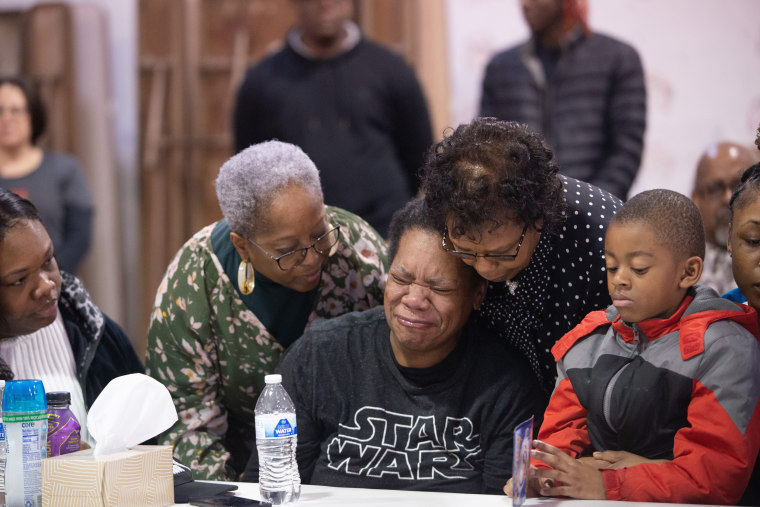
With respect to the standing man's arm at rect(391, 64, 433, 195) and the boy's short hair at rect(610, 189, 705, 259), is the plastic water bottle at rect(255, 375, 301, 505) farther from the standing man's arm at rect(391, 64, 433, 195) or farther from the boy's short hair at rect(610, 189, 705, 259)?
the standing man's arm at rect(391, 64, 433, 195)

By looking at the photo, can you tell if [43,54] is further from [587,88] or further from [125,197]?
[587,88]

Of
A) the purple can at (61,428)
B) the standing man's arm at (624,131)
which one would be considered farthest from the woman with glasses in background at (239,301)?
the standing man's arm at (624,131)

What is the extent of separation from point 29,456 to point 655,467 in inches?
54.9

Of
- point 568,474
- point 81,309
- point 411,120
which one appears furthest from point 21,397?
point 411,120

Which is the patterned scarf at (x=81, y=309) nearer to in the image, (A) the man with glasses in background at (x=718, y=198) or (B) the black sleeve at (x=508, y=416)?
(B) the black sleeve at (x=508, y=416)

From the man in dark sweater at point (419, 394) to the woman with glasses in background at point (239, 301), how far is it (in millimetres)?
298

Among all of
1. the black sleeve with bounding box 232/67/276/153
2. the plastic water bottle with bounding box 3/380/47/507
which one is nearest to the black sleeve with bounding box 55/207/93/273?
the black sleeve with bounding box 232/67/276/153

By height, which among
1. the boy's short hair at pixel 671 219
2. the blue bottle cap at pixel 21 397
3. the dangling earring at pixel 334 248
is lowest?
the blue bottle cap at pixel 21 397

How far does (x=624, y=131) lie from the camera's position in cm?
406

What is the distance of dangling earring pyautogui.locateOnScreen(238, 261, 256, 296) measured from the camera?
2846 millimetres

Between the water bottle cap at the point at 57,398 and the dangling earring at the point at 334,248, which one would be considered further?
the dangling earring at the point at 334,248

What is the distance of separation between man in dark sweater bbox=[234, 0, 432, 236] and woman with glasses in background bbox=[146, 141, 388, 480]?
3.69 ft

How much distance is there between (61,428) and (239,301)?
786 mm

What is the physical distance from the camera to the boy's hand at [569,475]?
6.81 feet
